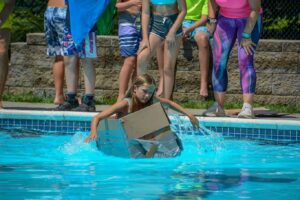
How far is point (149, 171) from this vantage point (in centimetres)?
866

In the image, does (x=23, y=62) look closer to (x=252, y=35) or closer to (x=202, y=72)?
(x=202, y=72)

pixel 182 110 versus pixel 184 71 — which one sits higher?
pixel 182 110

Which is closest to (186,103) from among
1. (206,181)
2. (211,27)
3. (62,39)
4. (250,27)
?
(211,27)

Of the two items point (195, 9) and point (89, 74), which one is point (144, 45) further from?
point (195, 9)

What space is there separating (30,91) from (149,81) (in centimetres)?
519

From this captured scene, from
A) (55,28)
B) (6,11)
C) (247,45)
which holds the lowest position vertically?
(247,45)

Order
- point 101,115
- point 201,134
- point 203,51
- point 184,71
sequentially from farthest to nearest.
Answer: point 184,71 → point 203,51 → point 201,134 → point 101,115

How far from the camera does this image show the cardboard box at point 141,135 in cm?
916

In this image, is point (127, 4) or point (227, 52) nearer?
point (227, 52)

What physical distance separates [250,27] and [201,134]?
1.33m

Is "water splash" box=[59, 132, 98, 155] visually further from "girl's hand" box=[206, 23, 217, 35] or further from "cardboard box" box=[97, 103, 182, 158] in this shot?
"girl's hand" box=[206, 23, 217, 35]

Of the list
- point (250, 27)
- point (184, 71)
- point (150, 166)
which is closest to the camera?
point (150, 166)

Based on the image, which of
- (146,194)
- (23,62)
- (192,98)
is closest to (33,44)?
(23,62)

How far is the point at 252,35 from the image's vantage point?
11.2 m
